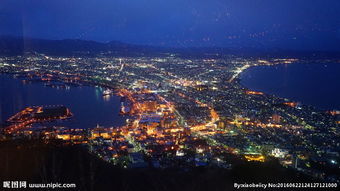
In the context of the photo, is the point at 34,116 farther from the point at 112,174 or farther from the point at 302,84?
the point at 302,84

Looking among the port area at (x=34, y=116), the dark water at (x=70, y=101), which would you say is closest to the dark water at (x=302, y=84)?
the dark water at (x=70, y=101)

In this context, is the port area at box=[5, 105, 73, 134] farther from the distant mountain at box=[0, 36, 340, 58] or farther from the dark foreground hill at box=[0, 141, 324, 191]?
the distant mountain at box=[0, 36, 340, 58]

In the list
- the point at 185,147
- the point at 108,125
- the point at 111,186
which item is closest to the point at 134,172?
the point at 111,186

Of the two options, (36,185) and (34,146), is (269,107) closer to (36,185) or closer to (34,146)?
(34,146)

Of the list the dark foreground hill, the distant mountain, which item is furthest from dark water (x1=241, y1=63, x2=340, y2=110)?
the dark foreground hill

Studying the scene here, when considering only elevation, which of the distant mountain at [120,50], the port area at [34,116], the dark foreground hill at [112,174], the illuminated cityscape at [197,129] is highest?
the distant mountain at [120,50]

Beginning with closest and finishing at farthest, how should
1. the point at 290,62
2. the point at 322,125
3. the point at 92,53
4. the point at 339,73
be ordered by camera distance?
1. the point at 322,125
2. the point at 339,73
3. the point at 92,53
4. the point at 290,62

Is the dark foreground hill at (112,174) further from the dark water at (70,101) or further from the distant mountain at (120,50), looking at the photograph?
the distant mountain at (120,50)
